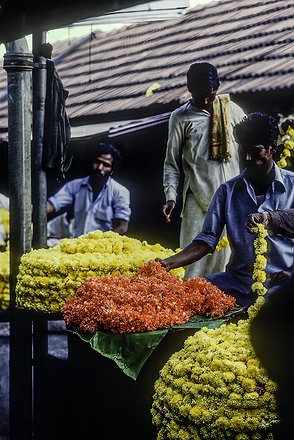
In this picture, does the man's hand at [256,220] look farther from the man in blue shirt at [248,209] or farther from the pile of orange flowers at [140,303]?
the pile of orange flowers at [140,303]

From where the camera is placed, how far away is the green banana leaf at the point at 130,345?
16.8 feet

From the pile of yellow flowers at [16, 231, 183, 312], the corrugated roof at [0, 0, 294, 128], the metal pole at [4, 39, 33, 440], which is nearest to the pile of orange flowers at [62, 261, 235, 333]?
the pile of yellow flowers at [16, 231, 183, 312]

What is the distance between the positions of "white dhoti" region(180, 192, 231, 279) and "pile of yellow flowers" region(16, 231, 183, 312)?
1.34 ft

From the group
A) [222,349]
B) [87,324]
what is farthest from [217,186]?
[222,349]

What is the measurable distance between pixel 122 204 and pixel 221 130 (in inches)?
81.8

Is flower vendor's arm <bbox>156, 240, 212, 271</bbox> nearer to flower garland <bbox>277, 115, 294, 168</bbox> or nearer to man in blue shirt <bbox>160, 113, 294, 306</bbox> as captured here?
man in blue shirt <bbox>160, 113, 294, 306</bbox>

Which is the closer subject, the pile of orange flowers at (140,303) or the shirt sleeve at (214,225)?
the pile of orange flowers at (140,303)

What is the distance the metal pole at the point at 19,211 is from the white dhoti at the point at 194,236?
1199 mm

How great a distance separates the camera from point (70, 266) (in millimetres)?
6164

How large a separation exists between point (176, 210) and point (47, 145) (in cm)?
112

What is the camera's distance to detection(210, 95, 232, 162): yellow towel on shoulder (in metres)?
6.87

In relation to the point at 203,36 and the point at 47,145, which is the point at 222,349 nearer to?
the point at 47,145

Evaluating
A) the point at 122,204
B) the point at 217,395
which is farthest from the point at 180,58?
the point at 217,395

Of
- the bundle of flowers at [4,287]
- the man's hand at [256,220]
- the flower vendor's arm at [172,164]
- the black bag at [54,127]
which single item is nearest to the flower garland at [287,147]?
the man's hand at [256,220]
